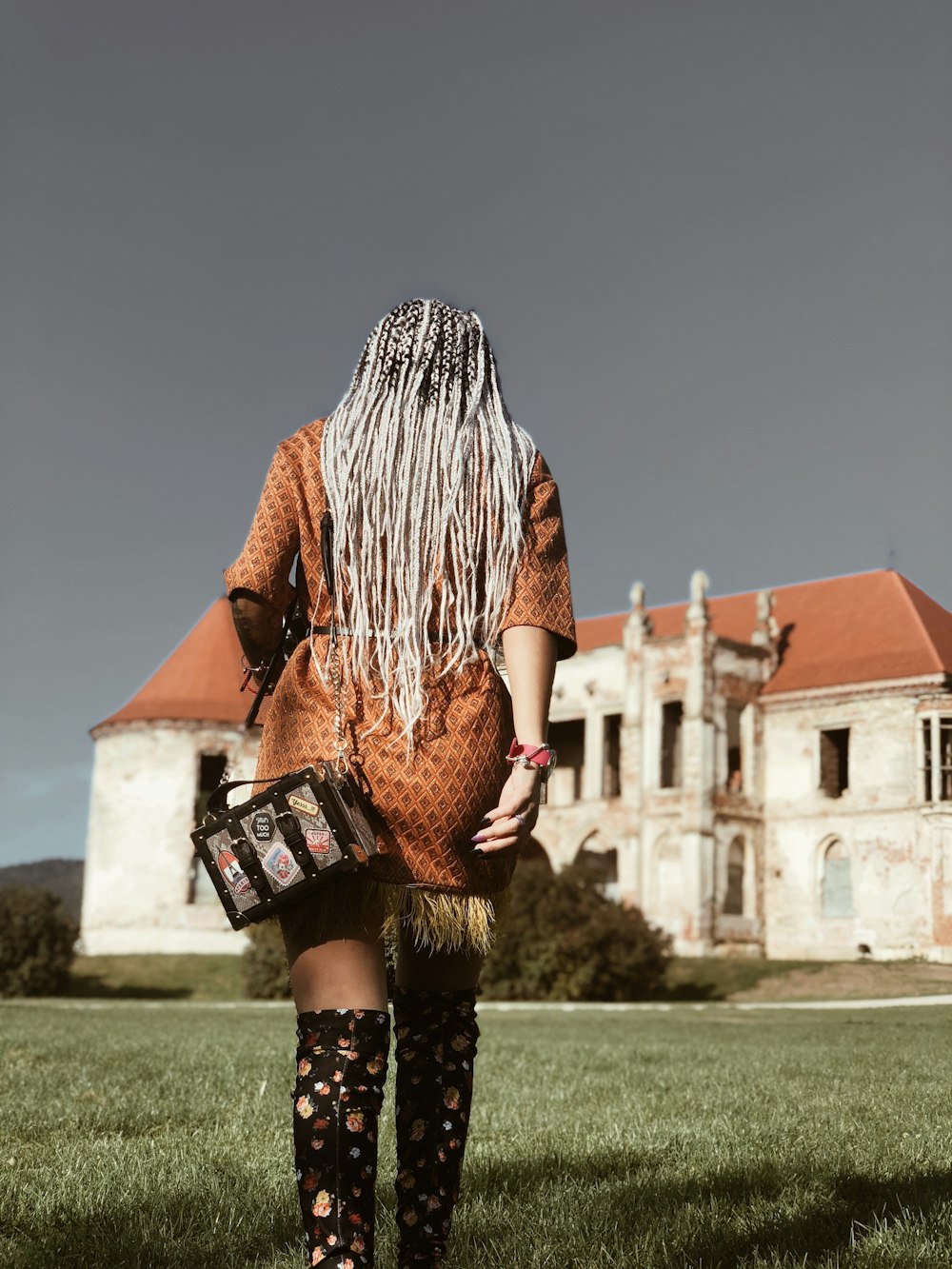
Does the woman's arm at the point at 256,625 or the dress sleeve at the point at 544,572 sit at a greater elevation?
the dress sleeve at the point at 544,572

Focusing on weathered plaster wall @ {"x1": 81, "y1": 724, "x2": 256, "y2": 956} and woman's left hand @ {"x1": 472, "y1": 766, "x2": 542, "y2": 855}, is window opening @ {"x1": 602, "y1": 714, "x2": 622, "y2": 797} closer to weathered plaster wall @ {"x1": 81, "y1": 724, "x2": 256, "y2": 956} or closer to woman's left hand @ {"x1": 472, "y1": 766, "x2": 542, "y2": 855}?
weathered plaster wall @ {"x1": 81, "y1": 724, "x2": 256, "y2": 956}

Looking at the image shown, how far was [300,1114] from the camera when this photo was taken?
310 cm

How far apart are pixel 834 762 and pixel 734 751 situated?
10.7ft

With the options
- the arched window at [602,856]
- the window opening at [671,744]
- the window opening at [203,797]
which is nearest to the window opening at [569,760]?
the arched window at [602,856]

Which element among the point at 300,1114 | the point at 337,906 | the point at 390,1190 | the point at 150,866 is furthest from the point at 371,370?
the point at 150,866

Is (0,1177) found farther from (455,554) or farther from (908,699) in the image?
(908,699)

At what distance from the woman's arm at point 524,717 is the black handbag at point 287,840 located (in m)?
0.29

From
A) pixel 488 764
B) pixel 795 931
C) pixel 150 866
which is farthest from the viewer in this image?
pixel 150 866

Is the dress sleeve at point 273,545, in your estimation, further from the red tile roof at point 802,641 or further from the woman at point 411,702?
the red tile roof at point 802,641

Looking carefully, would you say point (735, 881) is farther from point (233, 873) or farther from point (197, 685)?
point (233, 873)

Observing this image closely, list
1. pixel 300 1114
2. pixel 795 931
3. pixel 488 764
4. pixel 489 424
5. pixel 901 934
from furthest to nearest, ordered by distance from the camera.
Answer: pixel 795 931, pixel 901 934, pixel 489 424, pixel 488 764, pixel 300 1114

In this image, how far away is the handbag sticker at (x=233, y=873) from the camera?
3262 mm

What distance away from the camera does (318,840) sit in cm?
318

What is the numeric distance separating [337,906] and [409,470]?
1.11 metres
